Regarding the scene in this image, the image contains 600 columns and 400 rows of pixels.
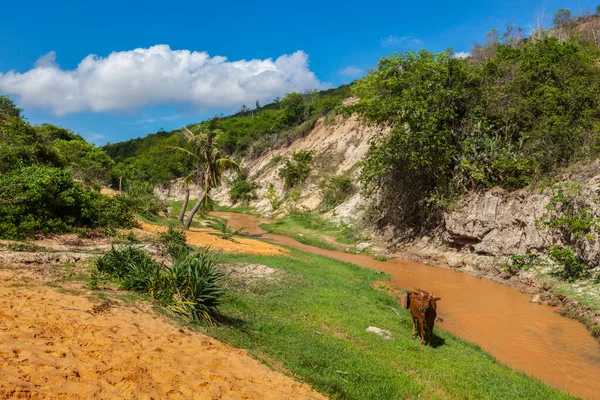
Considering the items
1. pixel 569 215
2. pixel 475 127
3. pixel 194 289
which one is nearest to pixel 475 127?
pixel 475 127

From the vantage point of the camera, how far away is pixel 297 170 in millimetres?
43188

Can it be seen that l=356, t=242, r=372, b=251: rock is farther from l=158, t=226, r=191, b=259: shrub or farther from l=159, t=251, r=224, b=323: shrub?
l=159, t=251, r=224, b=323: shrub

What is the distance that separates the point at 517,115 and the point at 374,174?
798cm

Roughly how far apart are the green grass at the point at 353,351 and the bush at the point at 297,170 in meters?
31.7

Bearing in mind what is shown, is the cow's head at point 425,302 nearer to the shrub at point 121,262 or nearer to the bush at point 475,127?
the shrub at point 121,262

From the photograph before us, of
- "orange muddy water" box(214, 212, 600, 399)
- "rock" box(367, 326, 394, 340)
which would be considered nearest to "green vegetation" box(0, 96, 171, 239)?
"rock" box(367, 326, 394, 340)

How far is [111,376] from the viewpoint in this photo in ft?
14.8

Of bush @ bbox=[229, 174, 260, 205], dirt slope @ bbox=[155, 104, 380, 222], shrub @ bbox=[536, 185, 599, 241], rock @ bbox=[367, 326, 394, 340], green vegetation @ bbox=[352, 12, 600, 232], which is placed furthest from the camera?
bush @ bbox=[229, 174, 260, 205]

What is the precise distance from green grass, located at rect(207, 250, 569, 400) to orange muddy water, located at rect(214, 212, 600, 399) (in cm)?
125

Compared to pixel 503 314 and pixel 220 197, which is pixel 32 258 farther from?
pixel 220 197

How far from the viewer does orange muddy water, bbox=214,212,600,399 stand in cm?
893

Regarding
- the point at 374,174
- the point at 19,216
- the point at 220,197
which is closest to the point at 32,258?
the point at 19,216

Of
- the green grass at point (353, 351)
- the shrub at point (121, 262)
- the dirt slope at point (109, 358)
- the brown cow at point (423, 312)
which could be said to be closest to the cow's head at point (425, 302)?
the brown cow at point (423, 312)

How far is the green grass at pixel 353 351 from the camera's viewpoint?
6500 millimetres
